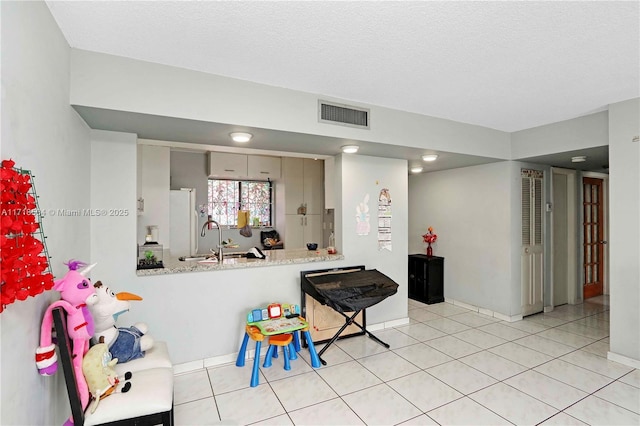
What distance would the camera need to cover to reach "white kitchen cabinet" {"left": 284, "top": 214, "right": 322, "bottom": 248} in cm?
616

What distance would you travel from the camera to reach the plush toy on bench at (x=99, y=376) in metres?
1.66

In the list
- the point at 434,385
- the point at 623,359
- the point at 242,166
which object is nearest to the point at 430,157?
the point at 434,385

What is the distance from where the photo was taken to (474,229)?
4.75 metres

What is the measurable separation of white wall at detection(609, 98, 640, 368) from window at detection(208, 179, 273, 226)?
518 centimetres

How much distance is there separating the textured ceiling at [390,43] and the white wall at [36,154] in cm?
31

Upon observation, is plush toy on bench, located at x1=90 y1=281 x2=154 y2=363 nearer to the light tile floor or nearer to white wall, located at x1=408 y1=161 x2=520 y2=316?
the light tile floor

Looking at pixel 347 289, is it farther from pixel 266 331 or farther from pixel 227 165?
pixel 227 165

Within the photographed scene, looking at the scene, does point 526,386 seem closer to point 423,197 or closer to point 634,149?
point 634,149

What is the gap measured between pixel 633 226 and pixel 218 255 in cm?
390

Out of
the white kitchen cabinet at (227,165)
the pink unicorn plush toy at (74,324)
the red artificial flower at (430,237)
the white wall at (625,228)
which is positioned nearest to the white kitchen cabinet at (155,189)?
the white kitchen cabinet at (227,165)

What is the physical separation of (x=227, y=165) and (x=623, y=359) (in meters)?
5.56

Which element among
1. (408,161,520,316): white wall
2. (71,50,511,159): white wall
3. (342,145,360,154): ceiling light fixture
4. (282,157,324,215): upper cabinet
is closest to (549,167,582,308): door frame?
(408,161,520,316): white wall

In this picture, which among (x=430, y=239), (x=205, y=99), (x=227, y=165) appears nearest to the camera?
(x=205, y=99)

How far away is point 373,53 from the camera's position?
86.4 inches
